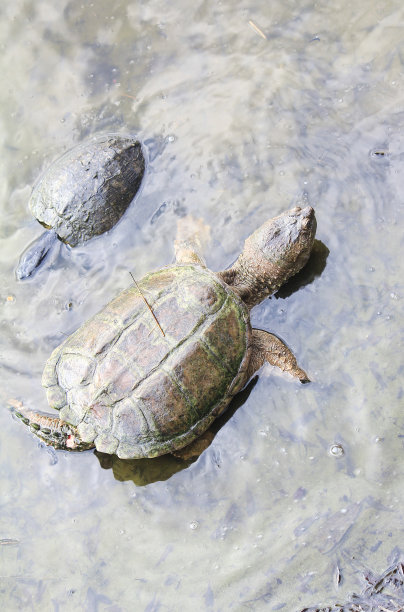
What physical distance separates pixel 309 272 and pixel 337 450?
66.8 inches

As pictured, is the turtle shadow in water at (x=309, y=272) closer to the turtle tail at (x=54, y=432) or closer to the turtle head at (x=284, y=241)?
the turtle head at (x=284, y=241)

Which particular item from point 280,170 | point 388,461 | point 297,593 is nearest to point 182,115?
point 280,170

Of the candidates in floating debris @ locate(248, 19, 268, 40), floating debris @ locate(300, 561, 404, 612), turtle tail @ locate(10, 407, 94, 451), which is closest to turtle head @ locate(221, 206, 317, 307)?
turtle tail @ locate(10, 407, 94, 451)

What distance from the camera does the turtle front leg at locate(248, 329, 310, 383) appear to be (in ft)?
15.7

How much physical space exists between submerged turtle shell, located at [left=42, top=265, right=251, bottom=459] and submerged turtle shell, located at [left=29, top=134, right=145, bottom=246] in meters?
1.13

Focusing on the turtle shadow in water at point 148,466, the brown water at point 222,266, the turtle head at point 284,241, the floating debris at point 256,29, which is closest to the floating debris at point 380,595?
the brown water at point 222,266

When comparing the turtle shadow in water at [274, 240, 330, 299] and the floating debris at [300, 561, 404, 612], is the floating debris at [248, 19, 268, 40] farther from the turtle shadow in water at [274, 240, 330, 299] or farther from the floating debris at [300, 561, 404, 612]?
the floating debris at [300, 561, 404, 612]

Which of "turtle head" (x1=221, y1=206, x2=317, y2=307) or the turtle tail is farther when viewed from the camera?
"turtle head" (x1=221, y1=206, x2=317, y2=307)

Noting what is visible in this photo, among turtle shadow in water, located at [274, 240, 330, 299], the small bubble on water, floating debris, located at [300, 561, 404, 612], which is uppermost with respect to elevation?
turtle shadow in water, located at [274, 240, 330, 299]

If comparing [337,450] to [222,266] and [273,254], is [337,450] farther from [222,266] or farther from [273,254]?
[222,266]

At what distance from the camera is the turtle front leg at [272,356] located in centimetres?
479

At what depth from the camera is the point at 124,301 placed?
15.1 feet

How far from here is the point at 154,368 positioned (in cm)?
420

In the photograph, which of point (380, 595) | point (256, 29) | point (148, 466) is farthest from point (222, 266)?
point (380, 595)
